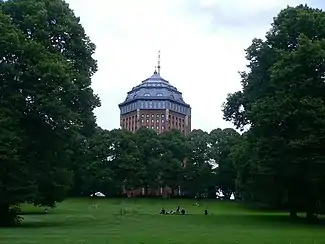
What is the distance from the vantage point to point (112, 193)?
10988 cm

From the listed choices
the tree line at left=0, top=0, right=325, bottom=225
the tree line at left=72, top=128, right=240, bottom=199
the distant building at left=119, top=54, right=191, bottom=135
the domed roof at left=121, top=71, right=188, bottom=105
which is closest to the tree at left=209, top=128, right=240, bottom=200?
the tree line at left=72, top=128, right=240, bottom=199

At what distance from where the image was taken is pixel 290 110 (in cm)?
4219

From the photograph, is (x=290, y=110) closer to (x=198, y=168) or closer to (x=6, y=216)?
(x=6, y=216)

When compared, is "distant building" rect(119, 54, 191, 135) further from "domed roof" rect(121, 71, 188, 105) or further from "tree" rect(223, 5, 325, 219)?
"tree" rect(223, 5, 325, 219)

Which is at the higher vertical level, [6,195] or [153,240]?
[6,195]

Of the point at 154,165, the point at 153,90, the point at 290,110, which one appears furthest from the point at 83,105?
the point at 153,90

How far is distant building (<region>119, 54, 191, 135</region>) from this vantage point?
189 m

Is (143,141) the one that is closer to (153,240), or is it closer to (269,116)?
(269,116)

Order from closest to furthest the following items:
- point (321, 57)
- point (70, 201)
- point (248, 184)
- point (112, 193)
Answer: point (321, 57) → point (248, 184) → point (70, 201) → point (112, 193)

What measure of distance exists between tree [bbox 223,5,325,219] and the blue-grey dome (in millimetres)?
136233

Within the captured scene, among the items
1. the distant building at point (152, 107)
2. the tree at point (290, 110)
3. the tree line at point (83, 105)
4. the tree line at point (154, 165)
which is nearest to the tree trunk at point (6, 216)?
the tree line at point (83, 105)

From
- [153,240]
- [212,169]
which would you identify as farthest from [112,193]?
[153,240]

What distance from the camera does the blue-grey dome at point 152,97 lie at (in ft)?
619

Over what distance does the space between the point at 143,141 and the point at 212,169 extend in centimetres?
1466
